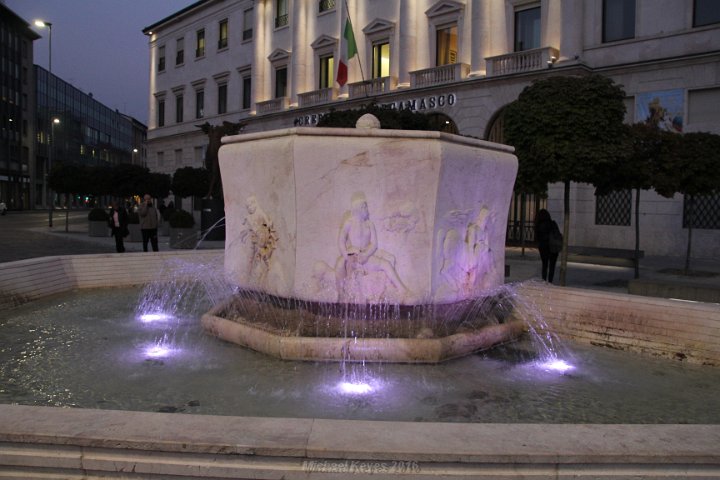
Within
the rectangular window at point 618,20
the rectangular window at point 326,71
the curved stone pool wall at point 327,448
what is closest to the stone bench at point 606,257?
the rectangular window at point 618,20

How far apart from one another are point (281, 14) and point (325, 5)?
153 inches

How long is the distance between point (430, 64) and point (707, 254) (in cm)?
1302

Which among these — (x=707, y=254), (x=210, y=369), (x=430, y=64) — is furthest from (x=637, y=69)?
(x=210, y=369)

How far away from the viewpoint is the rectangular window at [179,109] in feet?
137

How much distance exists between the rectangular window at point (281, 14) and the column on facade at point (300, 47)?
5.00 ft

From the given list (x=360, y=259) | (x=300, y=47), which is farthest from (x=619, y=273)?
(x=300, y=47)

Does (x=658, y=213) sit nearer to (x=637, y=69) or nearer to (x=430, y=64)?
(x=637, y=69)

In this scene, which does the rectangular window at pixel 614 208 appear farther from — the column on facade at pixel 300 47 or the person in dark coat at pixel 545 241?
the column on facade at pixel 300 47

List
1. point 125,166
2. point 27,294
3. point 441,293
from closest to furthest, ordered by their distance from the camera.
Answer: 1. point 441,293
2. point 27,294
3. point 125,166

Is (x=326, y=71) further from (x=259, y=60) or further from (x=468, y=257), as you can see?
(x=468, y=257)

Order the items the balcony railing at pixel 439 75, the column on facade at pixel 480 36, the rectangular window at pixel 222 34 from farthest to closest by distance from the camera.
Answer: the rectangular window at pixel 222 34 → the balcony railing at pixel 439 75 → the column on facade at pixel 480 36

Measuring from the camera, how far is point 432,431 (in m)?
3.07

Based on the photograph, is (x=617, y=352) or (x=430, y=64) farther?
(x=430, y=64)

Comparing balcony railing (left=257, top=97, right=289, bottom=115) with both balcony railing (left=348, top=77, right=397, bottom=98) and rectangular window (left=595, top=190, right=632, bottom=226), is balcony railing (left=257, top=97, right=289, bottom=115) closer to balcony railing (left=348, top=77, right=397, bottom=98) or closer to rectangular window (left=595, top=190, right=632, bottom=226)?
→ balcony railing (left=348, top=77, right=397, bottom=98)
